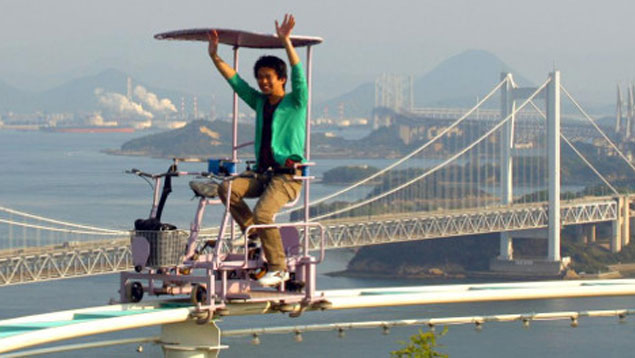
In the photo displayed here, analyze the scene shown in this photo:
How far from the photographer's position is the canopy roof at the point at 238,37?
18.8ft

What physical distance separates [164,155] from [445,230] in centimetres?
7022

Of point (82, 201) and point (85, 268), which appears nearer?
point (85, 268)

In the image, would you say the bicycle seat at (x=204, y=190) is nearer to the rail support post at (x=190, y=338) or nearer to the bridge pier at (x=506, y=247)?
the rail support post at (x=190, y=338)

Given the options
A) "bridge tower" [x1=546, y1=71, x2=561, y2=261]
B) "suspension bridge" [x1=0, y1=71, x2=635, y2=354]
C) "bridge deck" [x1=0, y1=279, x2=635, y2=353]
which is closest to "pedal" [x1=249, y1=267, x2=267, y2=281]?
"bridge deck" [x1=0, y1=279, x2=635, y2=353]

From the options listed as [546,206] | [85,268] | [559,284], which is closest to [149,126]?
[546,206]

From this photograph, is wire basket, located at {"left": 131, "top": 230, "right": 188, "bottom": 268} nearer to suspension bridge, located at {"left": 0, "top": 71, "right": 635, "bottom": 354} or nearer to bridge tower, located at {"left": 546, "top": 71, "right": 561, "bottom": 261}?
suspension bridge, located at {"left": 0, "top": 71, "right": 635, "bottom": 354}

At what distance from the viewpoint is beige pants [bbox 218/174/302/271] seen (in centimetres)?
555

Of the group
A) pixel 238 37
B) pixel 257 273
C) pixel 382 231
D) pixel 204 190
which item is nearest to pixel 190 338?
pixel 257 273

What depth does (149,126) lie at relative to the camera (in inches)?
7574

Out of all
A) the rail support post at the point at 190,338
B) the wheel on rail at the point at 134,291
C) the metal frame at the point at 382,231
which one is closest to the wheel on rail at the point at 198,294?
the rail support post at the point at 190,338

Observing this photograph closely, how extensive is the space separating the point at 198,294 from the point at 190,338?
182mm

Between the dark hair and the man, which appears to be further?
the dark hair

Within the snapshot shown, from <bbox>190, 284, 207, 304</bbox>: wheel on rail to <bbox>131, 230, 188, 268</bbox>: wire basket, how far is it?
0.42 feet

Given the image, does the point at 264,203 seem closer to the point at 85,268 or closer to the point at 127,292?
the point at 127,292
